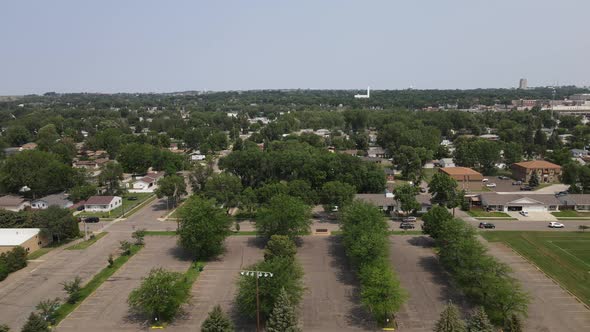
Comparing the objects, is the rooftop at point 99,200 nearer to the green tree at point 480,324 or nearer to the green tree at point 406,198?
the green tree at point 406,198

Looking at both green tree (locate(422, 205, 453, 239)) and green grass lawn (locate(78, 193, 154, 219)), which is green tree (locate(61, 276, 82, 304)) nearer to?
green grass lawn (locate(78, 193, 154, 219))

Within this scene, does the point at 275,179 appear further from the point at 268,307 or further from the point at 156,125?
the point at 156,125

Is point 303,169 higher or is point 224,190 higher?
point 303,169


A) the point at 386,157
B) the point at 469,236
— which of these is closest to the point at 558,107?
the point at 386,157

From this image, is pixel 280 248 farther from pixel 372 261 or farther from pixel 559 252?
pixel 559 252

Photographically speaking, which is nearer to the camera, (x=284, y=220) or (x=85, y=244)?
(x=284, y=220)

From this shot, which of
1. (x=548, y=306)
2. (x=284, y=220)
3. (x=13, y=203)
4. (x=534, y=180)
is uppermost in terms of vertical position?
(x=284, y=220)

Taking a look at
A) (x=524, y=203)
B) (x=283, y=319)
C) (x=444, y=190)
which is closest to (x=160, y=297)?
(x=283, y=319)
